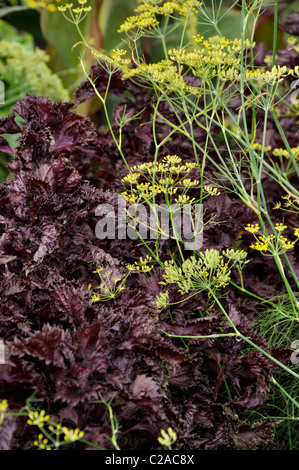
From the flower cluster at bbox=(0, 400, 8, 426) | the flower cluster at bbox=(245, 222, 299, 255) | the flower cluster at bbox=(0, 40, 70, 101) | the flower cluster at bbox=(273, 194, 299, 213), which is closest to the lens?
the flower cluster at bbox=(0, 400, 8, 426)

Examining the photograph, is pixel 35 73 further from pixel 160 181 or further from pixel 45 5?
pixel 160 181

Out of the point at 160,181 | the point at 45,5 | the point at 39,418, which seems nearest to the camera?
the point at 39,418

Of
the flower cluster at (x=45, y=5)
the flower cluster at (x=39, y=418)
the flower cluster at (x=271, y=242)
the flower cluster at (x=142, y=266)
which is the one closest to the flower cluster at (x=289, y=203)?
the flower cluster at (x=271, y=242)

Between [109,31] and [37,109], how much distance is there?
3.00 ft

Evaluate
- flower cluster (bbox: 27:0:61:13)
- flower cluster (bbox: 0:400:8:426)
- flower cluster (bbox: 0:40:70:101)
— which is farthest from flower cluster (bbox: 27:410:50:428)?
flower cluster (bbox: 27:0:61:13)

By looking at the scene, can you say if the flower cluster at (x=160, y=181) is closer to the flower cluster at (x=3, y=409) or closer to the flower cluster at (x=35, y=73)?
the flower cluster at (x=3, y=409)

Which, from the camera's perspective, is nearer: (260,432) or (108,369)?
(108,369)

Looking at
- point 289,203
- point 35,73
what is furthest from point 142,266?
point 35,73

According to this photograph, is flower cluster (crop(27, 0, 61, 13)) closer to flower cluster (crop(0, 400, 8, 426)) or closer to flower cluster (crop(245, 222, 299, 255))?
flower cluster (crop(245, 222, 299, 255))

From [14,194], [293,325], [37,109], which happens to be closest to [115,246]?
[14,194]

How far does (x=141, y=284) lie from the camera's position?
1091mm

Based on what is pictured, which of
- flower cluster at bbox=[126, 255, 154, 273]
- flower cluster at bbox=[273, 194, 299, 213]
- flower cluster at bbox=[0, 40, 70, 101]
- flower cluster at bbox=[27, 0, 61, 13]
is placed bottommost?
flower cluster at bbox=[126, 255, 154, 273]
